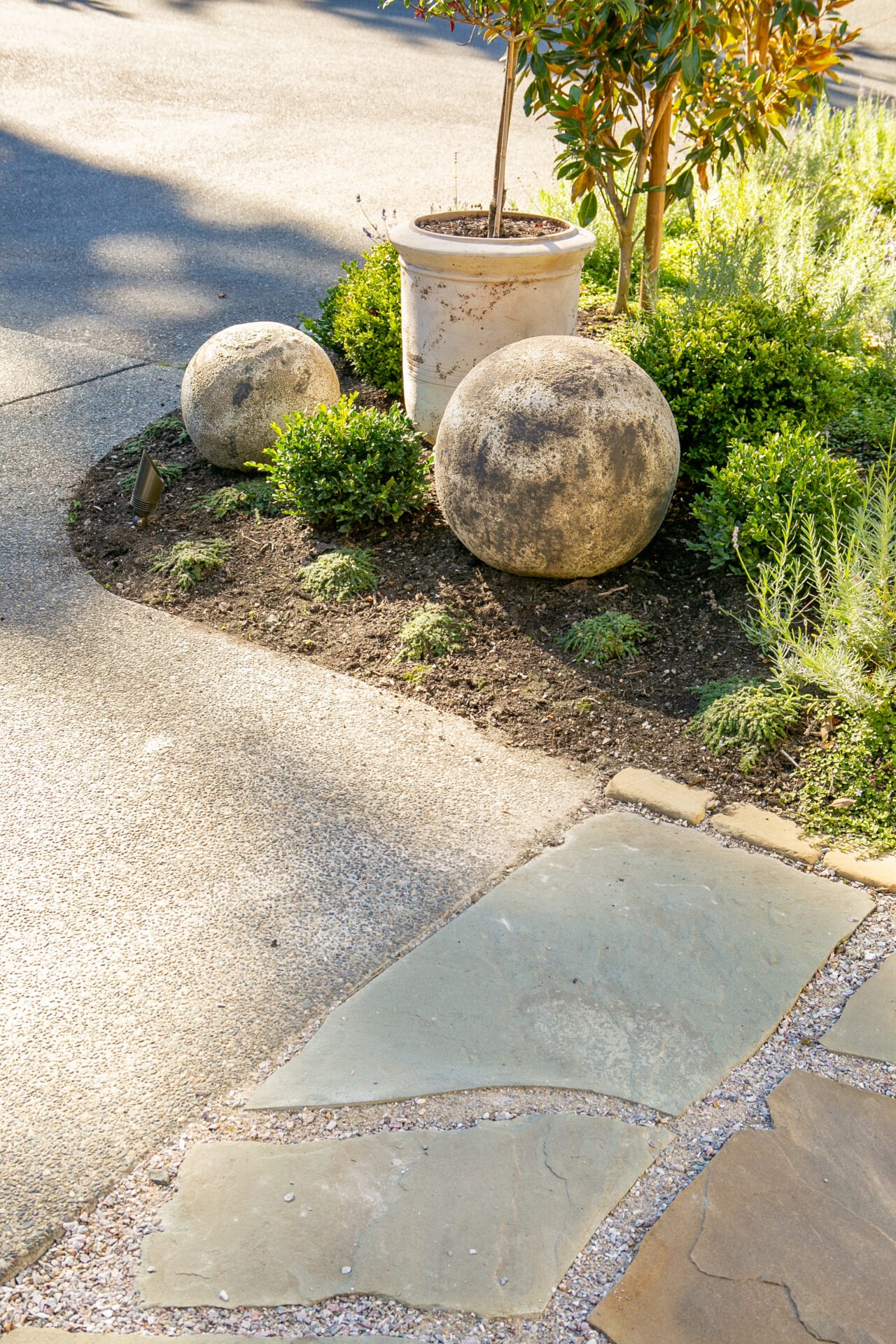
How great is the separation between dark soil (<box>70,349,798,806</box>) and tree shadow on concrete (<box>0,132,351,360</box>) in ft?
8.15

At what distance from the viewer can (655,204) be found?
595 cm

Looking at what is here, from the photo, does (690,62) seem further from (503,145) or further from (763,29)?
(763,29)

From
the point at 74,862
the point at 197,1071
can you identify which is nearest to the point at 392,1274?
the point at 197,1071

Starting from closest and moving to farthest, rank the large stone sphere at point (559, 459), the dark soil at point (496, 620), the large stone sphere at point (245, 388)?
1. the dark soil at point (496, 620)
2. the large stone sphere at point (559, 459)
3. the large stone sphere at point (245, 388)

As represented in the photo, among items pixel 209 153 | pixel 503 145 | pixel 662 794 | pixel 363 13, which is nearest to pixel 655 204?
pixel 503 145

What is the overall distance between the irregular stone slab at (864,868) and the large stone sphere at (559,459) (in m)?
1.41

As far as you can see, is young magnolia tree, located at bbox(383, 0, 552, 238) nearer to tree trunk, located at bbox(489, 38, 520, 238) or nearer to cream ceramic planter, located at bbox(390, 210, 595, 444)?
tree trunk, located at bbox(489, 38, 520, 238)

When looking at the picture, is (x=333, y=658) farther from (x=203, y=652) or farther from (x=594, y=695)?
(x=594, y=695)

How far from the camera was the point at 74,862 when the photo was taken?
109 inches

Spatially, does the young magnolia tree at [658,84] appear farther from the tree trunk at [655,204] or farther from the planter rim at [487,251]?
the planter rim at [487,251]

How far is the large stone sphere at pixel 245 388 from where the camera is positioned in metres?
4.71

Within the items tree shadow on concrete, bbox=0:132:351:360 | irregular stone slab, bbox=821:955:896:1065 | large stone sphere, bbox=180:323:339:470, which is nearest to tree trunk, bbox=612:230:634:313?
large stone sphere, bbox=180:323:339:470

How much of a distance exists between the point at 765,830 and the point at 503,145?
3273 millimetres

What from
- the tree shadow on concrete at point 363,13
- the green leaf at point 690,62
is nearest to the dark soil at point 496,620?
the green leaf at point 690,62
